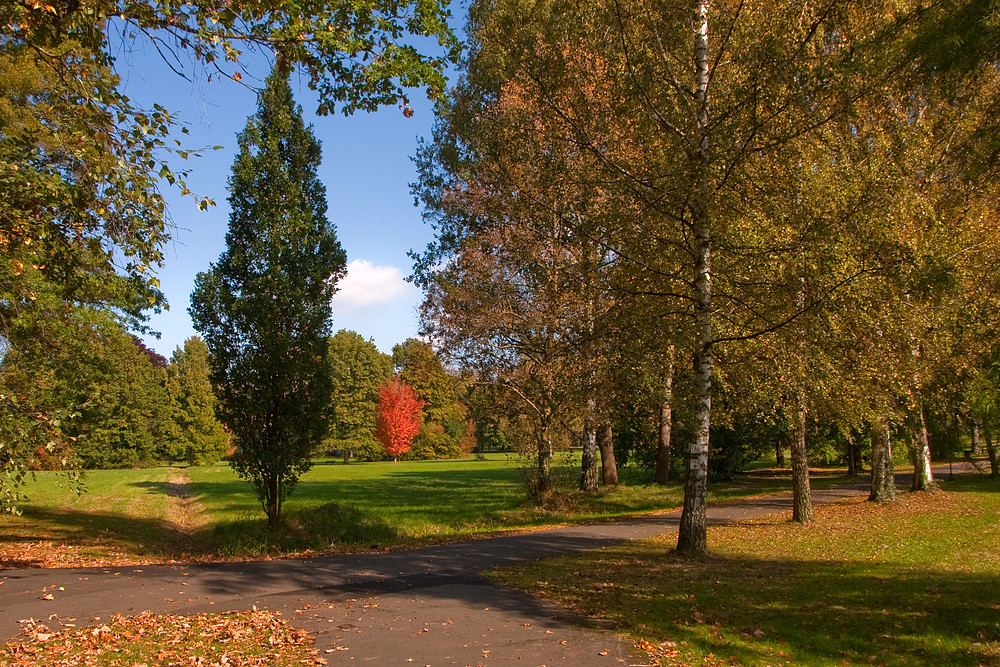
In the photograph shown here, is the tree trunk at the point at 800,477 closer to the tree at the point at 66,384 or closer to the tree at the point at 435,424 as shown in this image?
the tree at the point at 66,384

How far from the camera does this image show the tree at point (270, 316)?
573 inches

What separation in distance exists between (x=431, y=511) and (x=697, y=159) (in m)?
14.2

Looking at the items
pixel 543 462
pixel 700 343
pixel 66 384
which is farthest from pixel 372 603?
pixel 543 462

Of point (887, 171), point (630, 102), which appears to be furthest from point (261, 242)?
point (887, 171)

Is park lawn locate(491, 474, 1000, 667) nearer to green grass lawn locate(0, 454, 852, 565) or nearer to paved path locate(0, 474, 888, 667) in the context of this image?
paved path locate(0, 474, 888, 667)

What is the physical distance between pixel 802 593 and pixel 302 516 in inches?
471

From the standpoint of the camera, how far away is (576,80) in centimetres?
1176

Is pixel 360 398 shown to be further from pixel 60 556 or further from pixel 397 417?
pixel 60 556

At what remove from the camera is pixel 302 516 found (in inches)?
648

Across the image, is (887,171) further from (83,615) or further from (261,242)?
Answer: (83,615)

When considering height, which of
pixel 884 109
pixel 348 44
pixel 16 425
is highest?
pixel 884 109

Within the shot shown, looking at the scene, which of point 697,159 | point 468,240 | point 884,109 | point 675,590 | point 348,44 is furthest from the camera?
point 468,240

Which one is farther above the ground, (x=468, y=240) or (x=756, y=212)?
(x=468, y=240)

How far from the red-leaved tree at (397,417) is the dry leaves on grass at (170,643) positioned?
Answer: 61399mm
